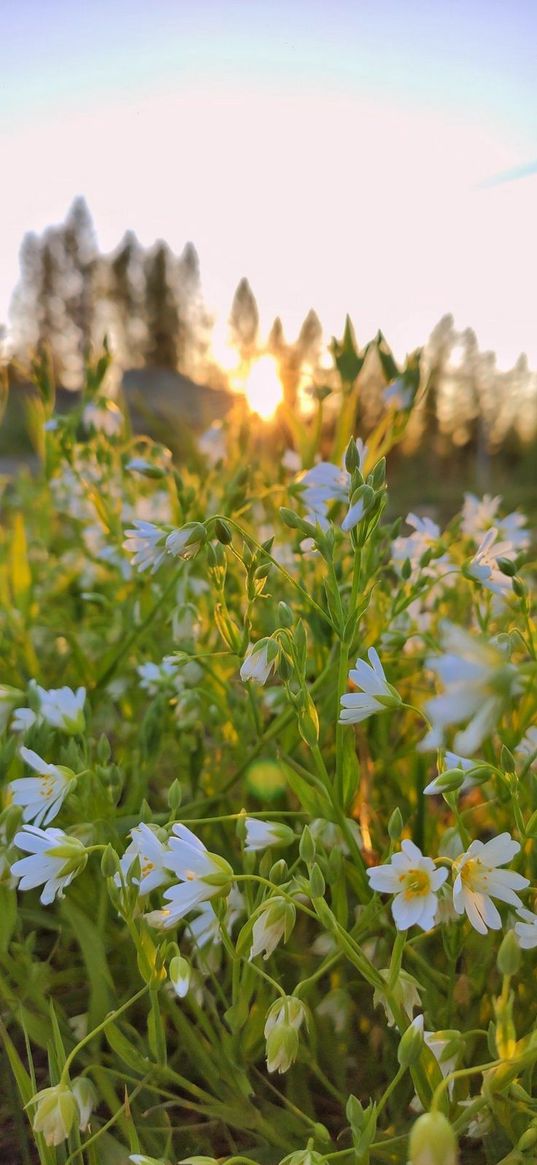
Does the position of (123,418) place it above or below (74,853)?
above

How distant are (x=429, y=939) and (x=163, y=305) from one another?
28274mm

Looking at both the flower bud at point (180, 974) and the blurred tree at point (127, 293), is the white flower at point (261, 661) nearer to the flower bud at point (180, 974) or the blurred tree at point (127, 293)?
the flower bud at point (180, 974)

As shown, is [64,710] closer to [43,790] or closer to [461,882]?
[43,790]

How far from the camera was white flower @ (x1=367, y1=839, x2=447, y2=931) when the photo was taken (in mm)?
641

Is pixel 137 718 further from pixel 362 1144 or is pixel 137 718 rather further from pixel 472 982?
pixel 362 1144

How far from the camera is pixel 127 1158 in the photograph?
726 millimetres

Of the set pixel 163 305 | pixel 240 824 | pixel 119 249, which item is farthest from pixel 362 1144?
pixel 119 249

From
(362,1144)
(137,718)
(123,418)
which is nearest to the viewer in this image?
(362,1144)

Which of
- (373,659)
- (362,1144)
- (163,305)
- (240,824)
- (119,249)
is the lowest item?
(362,1144)

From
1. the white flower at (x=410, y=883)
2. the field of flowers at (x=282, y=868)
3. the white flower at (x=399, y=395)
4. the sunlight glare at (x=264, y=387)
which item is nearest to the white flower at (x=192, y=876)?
the field of flowers at (x=282, y=868)

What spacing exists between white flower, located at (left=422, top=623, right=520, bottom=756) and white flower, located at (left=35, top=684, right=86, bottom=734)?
498 millimetres

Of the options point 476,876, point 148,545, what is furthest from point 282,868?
point 148,545

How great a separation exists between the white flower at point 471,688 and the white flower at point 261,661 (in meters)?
0.29

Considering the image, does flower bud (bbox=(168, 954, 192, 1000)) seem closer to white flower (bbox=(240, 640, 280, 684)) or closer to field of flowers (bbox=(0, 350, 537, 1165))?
field of flowers (bbox=(0, 350, 537, 1165))
